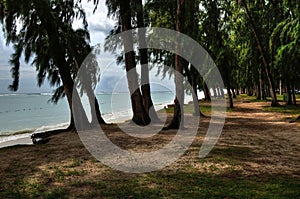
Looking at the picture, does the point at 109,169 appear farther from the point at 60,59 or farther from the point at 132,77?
the point at 132,77

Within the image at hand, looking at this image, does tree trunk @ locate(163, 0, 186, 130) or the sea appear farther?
the sea

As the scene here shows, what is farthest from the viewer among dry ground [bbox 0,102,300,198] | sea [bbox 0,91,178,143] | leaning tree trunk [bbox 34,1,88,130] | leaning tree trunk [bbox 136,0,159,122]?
sea [bbox 0,91,178,143]

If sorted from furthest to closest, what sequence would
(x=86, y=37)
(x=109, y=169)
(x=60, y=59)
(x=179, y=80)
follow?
(x=86, y=37) → (x=60, y=59) → (x=179, y=80) → (x=109, y=169)

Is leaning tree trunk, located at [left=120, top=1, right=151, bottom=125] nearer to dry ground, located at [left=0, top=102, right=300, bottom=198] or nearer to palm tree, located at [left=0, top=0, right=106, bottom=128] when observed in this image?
palm tree, located at [left=0, top=0, right=106, bottom=128]

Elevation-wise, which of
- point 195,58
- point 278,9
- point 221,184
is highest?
point 278,9

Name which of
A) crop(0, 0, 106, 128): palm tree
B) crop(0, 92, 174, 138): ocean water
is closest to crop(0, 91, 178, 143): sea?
crop(0, 92, 174, 138): ocean water

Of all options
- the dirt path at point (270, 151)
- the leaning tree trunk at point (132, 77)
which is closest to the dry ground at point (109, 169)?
the dirt path at point (270, 151)

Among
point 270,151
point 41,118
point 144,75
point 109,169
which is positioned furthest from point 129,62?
point 41,118

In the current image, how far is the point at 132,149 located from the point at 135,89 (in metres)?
6.76

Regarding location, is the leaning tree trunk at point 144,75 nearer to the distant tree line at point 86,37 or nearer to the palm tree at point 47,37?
the distant tree line at point 86,37

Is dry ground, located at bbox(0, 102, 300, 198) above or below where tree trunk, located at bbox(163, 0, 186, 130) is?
below

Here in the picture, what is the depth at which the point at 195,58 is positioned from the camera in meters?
23.8

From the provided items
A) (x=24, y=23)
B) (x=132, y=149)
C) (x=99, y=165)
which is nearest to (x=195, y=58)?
(x=24, y=23)

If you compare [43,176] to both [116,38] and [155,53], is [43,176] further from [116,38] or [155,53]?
[155,53]
